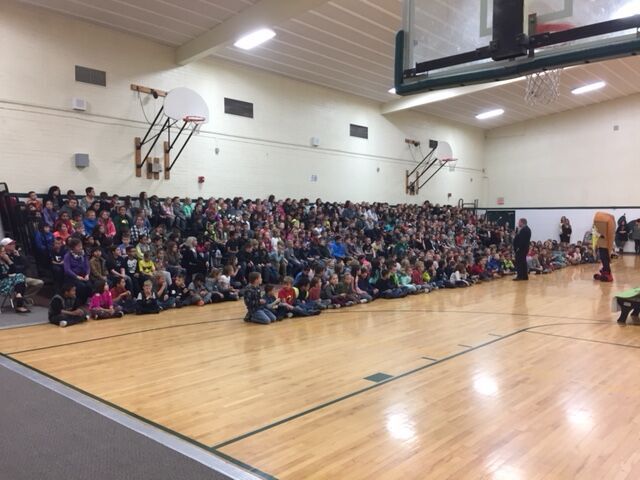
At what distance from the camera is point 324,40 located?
11938 millimetres

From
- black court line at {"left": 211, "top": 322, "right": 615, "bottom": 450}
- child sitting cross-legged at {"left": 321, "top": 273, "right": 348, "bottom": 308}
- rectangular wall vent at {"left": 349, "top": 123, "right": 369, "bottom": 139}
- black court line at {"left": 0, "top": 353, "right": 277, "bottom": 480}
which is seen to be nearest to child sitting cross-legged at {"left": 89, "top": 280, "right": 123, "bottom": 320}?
black court line at {"left": 0, "top": 353, "right": 277, "bottom": 480}

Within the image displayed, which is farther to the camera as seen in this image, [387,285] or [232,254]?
[232,254]

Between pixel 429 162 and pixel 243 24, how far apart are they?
11.2 meters

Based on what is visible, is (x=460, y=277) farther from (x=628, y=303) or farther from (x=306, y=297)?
(x=306, y=297)

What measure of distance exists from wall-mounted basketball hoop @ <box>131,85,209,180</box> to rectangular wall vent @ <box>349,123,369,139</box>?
6128mm

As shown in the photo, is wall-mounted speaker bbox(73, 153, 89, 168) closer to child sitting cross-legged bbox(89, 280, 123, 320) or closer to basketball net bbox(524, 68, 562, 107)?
child sitting cross-legged bbox(89, 280, 123, 320)

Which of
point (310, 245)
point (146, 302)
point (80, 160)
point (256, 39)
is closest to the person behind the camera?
point (146, 302)

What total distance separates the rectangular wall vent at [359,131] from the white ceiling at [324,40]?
3.52ft

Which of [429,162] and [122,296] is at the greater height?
[429,162]

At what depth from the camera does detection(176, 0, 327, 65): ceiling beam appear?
30.2ft

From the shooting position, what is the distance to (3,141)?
9.27 metres

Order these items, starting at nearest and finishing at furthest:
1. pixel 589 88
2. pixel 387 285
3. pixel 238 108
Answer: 1. pixel 387 285
2. pixel 238 108
3. pixel 589 88

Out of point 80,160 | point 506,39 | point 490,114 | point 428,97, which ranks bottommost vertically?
point 80,160

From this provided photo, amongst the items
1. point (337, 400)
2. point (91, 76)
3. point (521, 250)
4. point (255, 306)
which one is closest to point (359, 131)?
point (521, 250)
